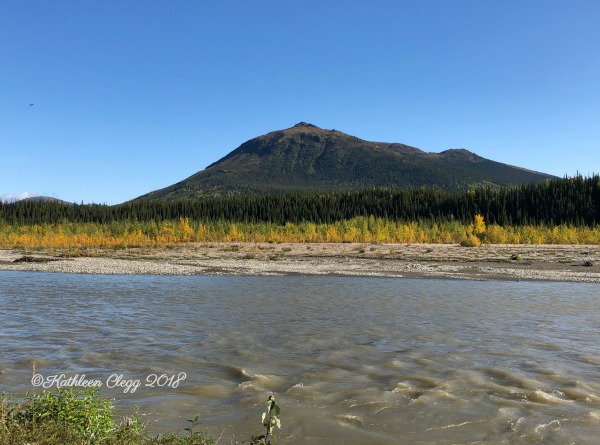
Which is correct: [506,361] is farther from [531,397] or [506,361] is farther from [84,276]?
[84,276]

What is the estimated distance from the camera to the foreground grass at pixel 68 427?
4.06m

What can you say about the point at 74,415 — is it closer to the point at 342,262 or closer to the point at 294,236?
the point at 342,262

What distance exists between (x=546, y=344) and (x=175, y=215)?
91593 mm

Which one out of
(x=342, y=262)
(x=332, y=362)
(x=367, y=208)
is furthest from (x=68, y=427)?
(x=367, y=208)

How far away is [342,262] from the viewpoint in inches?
1257

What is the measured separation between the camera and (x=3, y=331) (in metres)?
10.1

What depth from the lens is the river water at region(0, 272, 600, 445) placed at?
18.4 feet

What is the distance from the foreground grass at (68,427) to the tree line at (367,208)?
73.0 m

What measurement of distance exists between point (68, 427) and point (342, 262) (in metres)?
28.1

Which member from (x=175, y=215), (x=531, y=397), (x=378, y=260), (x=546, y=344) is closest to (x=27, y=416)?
(x=531, y=397)

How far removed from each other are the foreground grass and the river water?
83 centimetres

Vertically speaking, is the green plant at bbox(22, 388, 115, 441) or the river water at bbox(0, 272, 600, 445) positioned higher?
the green plant at bbox(22, 388, 115, 441)

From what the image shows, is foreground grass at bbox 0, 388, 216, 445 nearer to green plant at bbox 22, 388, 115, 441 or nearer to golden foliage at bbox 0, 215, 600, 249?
green plant at bbox 22, 388, 115, 441

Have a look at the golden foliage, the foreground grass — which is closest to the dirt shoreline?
the golden foliage
